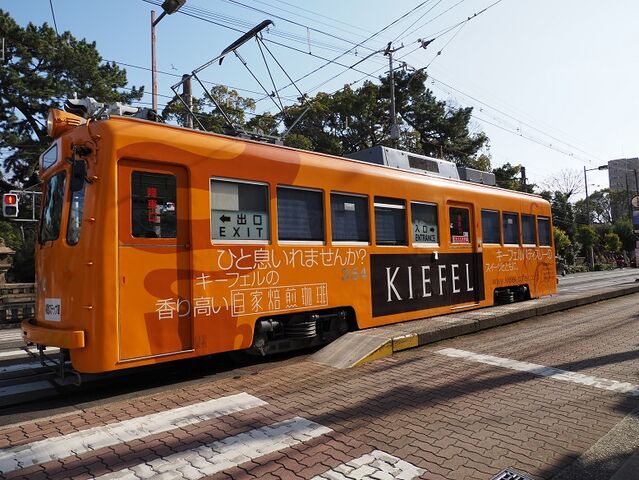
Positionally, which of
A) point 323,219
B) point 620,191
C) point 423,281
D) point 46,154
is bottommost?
point 423,281

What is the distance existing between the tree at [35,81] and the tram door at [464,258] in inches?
887

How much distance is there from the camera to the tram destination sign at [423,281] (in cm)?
794

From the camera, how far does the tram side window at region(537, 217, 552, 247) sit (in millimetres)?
12823

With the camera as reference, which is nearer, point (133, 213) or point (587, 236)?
point (133, 213)

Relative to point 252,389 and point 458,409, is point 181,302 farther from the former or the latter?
point 458,409

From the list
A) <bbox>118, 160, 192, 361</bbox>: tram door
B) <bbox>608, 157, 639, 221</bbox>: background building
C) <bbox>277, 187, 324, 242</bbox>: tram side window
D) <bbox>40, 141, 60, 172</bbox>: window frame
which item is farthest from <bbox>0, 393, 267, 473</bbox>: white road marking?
<bbox>608, 157, 639, 221</bbox>: background building

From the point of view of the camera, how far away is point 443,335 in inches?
312

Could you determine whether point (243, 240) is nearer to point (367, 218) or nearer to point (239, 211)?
point (239, 211)

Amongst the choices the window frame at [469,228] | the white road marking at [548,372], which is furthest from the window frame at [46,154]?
the window frame at [469,228]

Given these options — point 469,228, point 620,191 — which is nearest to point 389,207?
point 469,228

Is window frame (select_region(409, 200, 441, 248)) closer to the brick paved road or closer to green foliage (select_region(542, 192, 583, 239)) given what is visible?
the brick paved road

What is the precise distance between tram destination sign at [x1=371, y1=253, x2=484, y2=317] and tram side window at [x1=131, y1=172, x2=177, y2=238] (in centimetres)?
349

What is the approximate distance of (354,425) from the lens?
4371 mm

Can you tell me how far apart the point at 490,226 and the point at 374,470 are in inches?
327
